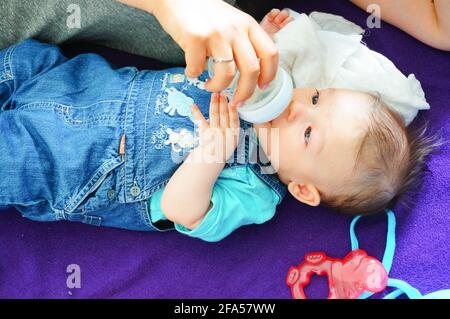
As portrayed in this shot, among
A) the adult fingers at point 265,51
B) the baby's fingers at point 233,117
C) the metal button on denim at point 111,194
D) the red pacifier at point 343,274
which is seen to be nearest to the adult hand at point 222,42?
the adult fingers at point 265,51

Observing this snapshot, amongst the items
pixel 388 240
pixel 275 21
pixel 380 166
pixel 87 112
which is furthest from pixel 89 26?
pixel 388 240

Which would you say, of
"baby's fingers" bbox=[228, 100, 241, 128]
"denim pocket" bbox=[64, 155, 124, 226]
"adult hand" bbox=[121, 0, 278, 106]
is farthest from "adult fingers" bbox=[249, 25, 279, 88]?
"denim pocket" bbox=[64, 155, 124, 226]

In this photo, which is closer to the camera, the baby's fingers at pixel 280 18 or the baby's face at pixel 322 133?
the baby's face at pixel 322 133

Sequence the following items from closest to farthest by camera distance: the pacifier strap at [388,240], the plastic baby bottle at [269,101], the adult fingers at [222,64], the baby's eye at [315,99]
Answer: the adult fingers at [222,64], the plastic baby bottle at [269,101], the baby's eye at [315,99], the pacifier strap at [388,240]

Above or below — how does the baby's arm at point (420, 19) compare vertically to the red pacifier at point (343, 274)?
above

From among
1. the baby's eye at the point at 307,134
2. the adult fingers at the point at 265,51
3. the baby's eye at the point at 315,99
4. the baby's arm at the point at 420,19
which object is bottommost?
the baby's eye at the point at 307,134

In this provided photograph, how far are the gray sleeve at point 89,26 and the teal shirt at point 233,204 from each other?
0.94 feet

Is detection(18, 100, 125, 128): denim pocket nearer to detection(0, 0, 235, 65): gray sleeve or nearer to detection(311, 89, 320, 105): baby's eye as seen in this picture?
detection(0, 0, 235, 65): gray sleeve

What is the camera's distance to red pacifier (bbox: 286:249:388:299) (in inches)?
39.8

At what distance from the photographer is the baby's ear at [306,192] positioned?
0.97 meters

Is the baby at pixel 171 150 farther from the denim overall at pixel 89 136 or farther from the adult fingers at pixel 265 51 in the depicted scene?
the adult fingers at pixel 265 51

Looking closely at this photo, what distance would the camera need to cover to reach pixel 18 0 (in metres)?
0.95

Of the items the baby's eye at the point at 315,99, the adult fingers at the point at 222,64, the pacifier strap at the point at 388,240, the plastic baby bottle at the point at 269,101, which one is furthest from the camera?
the pacifier strap at the point at 388,240

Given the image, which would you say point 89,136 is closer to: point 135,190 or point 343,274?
point 135,190
